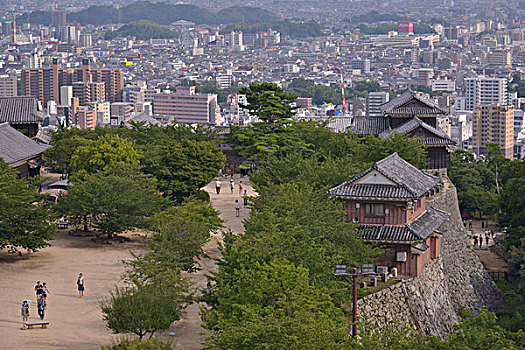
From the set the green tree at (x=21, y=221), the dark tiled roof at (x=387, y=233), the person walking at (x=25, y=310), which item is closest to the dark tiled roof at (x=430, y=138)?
the dark tiled roof at (x=387, y=233)

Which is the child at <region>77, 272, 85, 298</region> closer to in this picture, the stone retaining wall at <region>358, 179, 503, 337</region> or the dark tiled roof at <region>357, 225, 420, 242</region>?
the dark tiled roof at <region>357, 225, 420, 242</region>

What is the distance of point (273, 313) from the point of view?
716 inches

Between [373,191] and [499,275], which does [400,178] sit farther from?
[499,275]

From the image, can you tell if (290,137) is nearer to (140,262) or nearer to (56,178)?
(56,178)

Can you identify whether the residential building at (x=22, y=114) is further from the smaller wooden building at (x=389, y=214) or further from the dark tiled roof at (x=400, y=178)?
the smaller wooden building at (x=389, y=214)

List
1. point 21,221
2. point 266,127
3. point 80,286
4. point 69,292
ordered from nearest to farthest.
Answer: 1. point 80,286
2. point 69,292
3. point 21,221
4. point 266,127

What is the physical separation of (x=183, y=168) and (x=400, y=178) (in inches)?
509

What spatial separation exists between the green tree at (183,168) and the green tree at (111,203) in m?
3.86

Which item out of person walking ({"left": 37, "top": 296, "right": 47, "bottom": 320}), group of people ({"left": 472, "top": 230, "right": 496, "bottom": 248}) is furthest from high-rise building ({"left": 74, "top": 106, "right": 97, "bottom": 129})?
person walking ({"left": 37, "top": 296, "right": 47, "bottom": 320})

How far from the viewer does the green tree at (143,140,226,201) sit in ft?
125

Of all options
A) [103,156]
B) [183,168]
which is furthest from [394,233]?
[103,156]

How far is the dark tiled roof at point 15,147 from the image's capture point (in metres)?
39.2

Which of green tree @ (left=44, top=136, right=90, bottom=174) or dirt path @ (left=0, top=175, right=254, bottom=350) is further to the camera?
green tree @ (left=44, top=136, right=90, bottom=174)

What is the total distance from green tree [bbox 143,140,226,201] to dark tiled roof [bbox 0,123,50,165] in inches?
208
